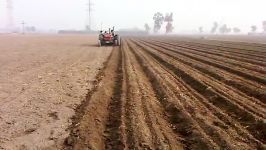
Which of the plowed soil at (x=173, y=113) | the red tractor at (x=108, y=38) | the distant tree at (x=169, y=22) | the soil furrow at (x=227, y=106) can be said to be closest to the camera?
the plowed soil at (x=173, y=113)

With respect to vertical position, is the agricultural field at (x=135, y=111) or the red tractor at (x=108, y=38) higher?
the agricultural field at (x=135, y=111)

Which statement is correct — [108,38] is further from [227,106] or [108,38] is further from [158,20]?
[158,20]

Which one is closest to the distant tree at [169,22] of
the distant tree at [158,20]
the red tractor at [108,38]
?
the distant tree at [158,20]

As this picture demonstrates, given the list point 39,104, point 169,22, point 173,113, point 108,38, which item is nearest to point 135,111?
point 173,113

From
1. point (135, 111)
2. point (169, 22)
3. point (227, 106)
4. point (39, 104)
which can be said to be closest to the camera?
point (135, 111)

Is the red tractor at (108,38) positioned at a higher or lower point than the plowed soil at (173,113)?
lower

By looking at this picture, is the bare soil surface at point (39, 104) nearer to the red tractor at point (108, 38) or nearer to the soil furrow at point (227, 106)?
the soil furrow at point (227, 106)

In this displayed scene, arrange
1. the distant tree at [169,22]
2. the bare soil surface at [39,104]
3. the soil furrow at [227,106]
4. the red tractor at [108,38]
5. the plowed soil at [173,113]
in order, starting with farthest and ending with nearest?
the distant tree at [169,22] < the red tractor at [108,38] < the soil furrow at [227,106] < the bare soil surface at [39,104] < the plowed soil at [173,113]

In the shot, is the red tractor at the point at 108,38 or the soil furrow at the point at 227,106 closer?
the soil furrow at the point at 227,106

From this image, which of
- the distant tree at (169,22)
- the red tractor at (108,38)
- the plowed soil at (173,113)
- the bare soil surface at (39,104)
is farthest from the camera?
the distant tree at (169,22)

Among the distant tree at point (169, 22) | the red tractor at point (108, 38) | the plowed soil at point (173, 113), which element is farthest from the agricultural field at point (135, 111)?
the distant tree at point (169, 22)

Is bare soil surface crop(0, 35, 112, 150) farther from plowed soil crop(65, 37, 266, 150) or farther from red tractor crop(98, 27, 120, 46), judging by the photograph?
red tractor crop(98, 27, 120, 46)

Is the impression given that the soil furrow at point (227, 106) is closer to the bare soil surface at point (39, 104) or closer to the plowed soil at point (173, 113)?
the plowed soil at point (173, 113)

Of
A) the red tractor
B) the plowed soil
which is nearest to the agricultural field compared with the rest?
→ the plowed soil
